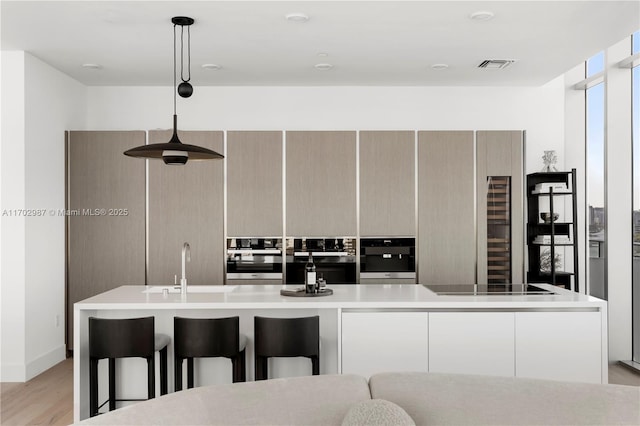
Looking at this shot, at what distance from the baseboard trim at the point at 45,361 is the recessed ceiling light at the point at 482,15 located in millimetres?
4548

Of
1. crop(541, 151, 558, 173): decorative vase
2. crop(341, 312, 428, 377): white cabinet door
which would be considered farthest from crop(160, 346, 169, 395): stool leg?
crop(541, 151, 558, 173): decorative vase

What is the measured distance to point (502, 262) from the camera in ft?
18.6

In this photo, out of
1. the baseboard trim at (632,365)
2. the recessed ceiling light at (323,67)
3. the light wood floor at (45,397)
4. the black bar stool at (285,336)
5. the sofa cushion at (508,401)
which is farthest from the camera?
the recessed ceiling light at (323,67)

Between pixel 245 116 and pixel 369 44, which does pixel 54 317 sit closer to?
pixel 245 116

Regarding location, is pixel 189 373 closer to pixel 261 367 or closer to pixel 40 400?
pixel 261 367

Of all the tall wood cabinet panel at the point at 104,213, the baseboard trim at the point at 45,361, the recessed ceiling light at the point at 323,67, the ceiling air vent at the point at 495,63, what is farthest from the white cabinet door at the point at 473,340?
the baseboard trim at the point at 45,361

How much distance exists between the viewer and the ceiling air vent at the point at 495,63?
16.6 ft

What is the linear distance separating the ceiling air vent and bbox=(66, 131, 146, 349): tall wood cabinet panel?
3456 mm

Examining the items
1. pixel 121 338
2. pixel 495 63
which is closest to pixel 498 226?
pixel 495 63

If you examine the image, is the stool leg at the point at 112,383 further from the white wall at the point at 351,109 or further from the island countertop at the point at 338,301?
the white wall at the point at 351,109

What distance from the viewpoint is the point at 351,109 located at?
20.1 feet

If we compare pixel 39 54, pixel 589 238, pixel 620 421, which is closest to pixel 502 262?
pixel 589 238

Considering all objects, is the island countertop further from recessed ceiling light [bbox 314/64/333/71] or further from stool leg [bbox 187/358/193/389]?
recessed ceiling light [bbox 314/64/333/71]

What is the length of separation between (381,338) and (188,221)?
2.79 meters
